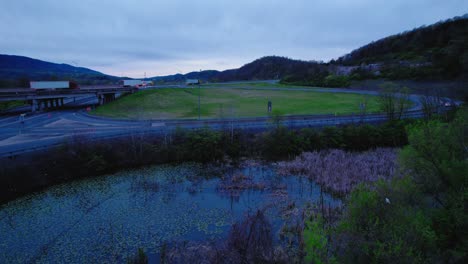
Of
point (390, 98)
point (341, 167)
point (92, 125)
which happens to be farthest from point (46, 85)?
point (390, 98)

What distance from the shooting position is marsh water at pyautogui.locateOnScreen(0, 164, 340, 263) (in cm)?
1875

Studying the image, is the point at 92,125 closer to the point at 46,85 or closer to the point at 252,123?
the point at 252,123

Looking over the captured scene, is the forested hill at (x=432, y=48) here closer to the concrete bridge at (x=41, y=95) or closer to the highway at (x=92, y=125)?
the highway at (x=92, y=125)

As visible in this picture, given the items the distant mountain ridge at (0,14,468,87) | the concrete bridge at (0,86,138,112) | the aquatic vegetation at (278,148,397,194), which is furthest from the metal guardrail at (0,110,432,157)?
the distant mountain ridge at (0,14,468,87)

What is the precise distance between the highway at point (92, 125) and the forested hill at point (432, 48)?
52.7 m

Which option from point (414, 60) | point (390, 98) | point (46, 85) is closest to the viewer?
point (390, 98)

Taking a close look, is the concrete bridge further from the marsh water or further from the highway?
the marsh water

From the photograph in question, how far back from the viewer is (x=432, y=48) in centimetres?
12500

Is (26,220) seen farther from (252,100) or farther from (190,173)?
(252,100)

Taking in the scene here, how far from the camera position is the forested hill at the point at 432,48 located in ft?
296

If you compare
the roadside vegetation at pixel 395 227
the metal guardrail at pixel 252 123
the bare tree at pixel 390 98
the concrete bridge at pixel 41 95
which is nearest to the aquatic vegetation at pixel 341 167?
the roadside vegetation at pixel 395 227

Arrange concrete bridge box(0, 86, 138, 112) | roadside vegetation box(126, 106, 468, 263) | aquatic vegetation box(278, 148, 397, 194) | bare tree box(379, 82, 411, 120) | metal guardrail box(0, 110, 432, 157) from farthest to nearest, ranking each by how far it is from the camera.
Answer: concrete bridge box(0, 86, 138, 112) < bare tree box(379, 82, 411, 120) < metal guardrail box(0, 110, 432, 157) < aquatic vegetation box(278, 148, 397, 194) < roadside vegetation box(126, 106, 468, 263)

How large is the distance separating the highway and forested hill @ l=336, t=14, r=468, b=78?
52682 mm

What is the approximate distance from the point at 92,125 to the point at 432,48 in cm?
14723
